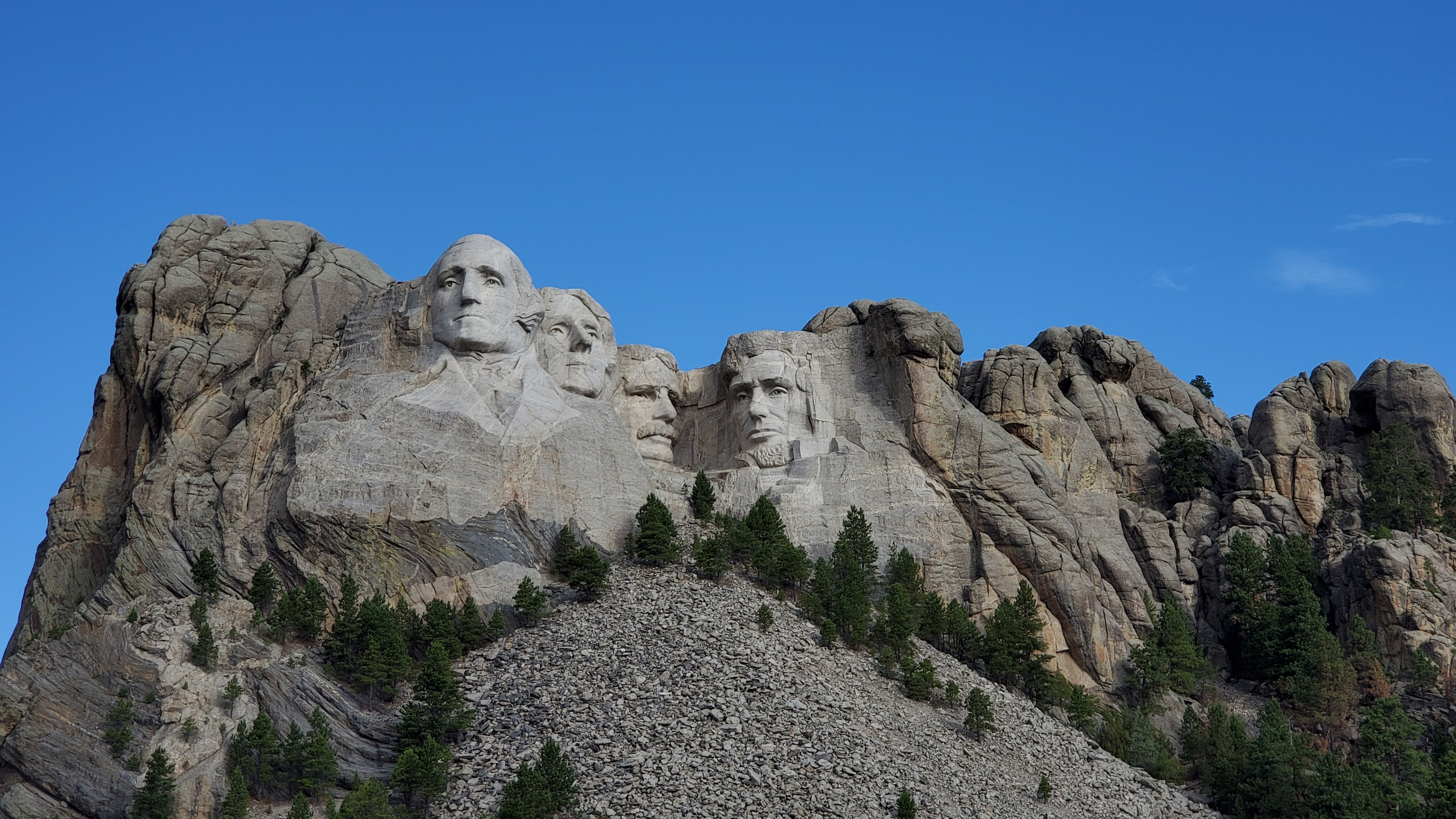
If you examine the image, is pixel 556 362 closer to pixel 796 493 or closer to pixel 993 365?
pixel 796 493

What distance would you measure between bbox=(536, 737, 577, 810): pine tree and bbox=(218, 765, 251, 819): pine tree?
299 inches

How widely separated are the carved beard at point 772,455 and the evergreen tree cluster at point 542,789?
21673 millimetres

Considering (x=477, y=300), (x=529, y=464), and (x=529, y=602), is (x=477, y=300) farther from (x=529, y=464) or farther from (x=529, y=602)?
(x=529, y=602)

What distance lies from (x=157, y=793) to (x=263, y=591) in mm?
9190

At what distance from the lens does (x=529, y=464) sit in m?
71.2

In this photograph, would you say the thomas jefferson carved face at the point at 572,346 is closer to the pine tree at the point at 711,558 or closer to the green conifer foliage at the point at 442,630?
the pine tree at the point at 711,558

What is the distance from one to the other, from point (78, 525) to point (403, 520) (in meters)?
12.2

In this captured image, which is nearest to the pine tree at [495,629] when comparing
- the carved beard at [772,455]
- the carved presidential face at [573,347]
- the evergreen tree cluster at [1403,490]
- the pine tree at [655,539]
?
the pine tree at [655,539]

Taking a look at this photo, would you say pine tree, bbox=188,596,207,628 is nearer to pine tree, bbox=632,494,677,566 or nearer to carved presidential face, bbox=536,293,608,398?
pine tree, bbox=632,494,677,566

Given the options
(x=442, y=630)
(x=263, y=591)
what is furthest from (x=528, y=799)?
(x=263, y=591)

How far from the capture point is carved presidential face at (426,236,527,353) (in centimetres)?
7381

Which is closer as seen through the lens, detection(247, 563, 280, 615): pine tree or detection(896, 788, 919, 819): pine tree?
detection(896, 788, 919, 819): pine tree

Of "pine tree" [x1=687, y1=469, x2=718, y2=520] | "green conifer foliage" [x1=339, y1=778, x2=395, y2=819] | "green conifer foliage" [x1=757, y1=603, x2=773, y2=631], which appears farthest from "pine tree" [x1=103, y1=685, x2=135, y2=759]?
"pine tree" [x1=687, y1=469, x2=718, y2=520]

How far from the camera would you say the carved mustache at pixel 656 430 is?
261 ft
